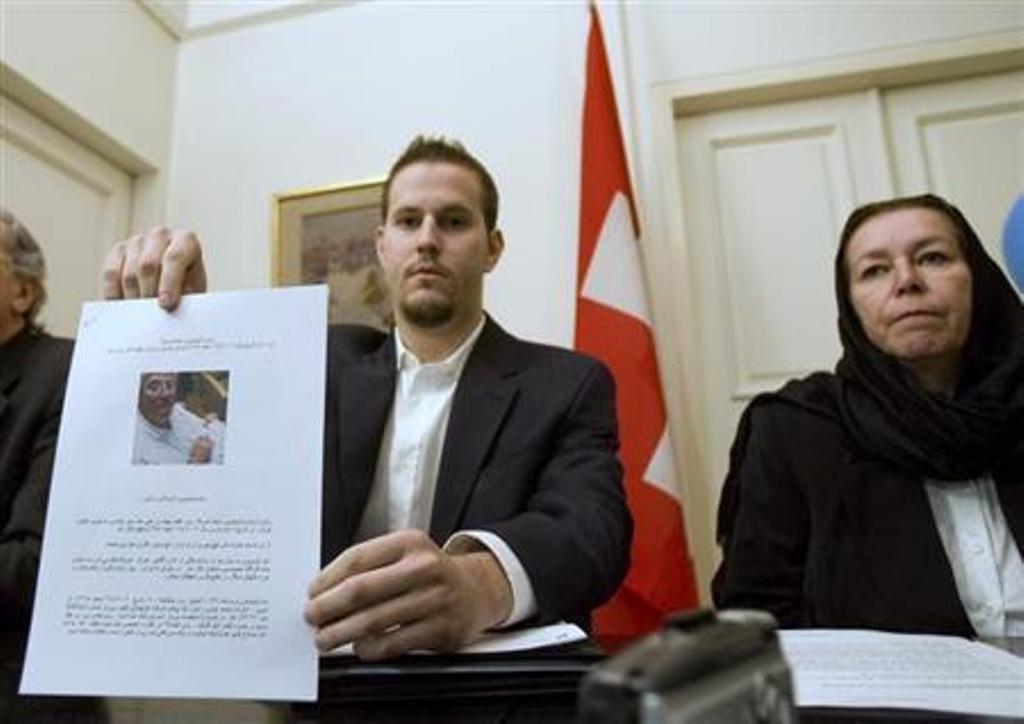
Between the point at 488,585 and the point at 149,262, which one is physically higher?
the point at 149,262

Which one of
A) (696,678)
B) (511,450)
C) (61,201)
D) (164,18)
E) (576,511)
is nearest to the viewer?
(696,678)

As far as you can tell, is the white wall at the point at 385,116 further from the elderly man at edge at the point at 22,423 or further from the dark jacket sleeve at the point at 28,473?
the dark jacket sleeve at the point at 28,473

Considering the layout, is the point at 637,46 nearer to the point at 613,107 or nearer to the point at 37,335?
the point at 613,107

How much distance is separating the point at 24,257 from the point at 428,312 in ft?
2.93

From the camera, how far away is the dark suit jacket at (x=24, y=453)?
0.93 metres

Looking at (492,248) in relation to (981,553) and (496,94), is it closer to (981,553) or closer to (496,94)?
(981,553)

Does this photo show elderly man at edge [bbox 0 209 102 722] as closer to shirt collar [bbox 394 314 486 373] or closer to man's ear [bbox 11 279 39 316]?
man's ear [bbox 11 279 39 316]

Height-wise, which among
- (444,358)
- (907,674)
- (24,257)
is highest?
(24,257)

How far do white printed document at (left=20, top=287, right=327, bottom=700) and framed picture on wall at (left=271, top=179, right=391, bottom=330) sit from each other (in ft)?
5.03

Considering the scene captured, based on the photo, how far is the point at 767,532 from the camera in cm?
101

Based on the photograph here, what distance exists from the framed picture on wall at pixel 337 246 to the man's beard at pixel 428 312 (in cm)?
94

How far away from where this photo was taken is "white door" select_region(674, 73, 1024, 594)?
1.88 m

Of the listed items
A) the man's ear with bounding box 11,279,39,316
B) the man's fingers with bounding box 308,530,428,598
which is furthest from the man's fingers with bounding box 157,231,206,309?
the man's ear with bounding box 11,279,39,316

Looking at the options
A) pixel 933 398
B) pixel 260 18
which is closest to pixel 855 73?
pixel 933 398
